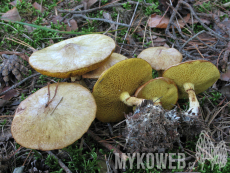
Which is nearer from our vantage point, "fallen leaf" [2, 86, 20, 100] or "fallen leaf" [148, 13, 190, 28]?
"fallen leaf" [2, 86, 20, 100]

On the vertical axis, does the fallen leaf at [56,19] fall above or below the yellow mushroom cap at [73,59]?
above

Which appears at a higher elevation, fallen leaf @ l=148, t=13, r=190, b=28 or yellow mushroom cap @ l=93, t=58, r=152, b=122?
fallen leaf @ l=148, t=13, r=190, b=28

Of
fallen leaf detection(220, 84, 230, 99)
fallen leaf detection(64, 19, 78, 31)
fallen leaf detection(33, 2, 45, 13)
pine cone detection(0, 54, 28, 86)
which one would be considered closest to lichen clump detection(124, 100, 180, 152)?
fallen leaf detection(220, 84, 230, 99)

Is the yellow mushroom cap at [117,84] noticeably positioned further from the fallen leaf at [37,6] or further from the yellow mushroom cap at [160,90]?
the fallen leaf at [37,6]

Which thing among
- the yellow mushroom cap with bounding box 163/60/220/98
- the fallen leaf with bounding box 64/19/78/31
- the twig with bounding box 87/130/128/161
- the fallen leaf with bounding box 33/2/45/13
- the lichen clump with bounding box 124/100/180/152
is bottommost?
the twig with bounding box 87/130/128/161

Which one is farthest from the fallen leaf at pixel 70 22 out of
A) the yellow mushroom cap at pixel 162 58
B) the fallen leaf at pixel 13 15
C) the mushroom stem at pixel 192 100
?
the mushroom stem at pixel 192 100

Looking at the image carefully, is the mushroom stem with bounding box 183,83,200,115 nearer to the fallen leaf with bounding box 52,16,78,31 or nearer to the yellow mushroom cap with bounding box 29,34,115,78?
the yellow mushroom cap with bounding box 29,34,115,78

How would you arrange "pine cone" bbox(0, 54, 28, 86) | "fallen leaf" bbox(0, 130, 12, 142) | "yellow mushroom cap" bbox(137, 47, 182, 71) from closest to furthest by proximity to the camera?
"fallen leaf" bbox(0, 130, 12, 142)
"yellow mushroom cap" bbox(137, 47, 182, 71)
"pine cone" bbox(0, 54, 28, 86)

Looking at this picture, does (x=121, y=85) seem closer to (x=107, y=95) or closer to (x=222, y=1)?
(x=107, y=95)
